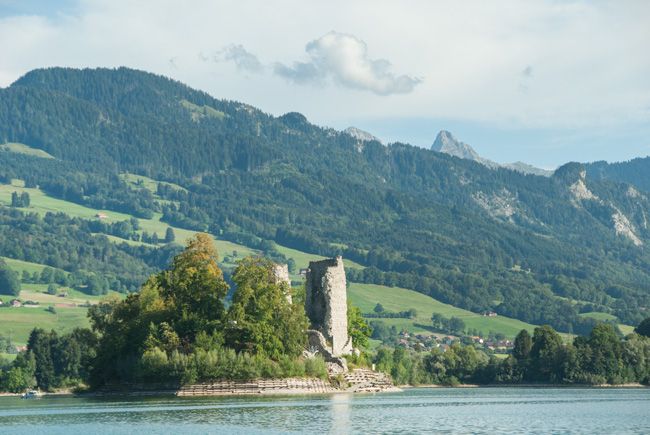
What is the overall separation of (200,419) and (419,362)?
110 m

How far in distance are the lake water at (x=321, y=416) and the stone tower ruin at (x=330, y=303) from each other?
29.9 ft

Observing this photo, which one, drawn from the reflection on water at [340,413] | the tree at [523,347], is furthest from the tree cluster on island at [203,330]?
the tree at [523,347]

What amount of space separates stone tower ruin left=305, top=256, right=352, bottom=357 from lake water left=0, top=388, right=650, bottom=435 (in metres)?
9.10

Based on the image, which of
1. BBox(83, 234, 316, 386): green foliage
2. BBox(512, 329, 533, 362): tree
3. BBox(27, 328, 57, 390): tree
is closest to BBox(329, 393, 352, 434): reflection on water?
BBox(83, 234, 316, 386): green foliage

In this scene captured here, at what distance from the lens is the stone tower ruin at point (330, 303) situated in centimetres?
11831

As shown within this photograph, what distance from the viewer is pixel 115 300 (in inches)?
5044

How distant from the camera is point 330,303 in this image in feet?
387

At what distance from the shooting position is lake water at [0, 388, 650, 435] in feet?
239

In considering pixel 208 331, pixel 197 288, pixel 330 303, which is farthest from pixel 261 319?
pixel 330 303

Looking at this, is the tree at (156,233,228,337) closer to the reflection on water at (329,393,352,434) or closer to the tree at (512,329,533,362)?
the reflection on water at (329,393,352,434)

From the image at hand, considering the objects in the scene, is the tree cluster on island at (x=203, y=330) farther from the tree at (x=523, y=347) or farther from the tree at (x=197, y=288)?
the tree at (x=523, y=347)

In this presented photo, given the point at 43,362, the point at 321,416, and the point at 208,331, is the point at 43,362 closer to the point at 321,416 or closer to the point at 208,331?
the point at 208,331

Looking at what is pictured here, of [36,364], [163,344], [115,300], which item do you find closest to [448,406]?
[163,344]

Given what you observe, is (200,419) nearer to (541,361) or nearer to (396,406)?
(396,406)
